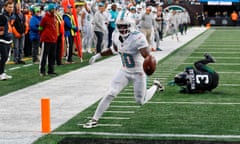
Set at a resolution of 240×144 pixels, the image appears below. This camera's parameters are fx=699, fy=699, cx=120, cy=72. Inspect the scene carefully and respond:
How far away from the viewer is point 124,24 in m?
9.48

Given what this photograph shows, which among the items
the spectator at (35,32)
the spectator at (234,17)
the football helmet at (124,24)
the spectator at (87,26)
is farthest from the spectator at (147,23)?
the spectator at (234,17)

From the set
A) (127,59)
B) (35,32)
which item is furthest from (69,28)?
(127,59)

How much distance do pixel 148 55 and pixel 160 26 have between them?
21557 millimetres

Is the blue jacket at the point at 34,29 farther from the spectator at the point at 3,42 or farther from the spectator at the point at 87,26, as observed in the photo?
the spectator at the point at 87,26

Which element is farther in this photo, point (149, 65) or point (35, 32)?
point (35, 32)

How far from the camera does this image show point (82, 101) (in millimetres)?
12352

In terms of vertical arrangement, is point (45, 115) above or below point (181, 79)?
above

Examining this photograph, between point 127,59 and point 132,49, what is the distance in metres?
0.20

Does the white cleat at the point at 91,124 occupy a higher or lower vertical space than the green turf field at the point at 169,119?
higher

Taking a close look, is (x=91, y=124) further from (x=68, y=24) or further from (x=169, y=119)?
(x=68, y=24)

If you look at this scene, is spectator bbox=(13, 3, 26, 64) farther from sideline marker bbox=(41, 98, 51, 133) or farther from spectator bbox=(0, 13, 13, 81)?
sideline marker bbox=(41, 98, 51, 133)

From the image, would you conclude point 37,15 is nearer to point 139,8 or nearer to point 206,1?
point 139,8

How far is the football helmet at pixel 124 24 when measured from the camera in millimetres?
9469

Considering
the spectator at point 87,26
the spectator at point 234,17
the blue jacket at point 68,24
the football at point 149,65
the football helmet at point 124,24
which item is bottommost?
the spectator at point 234,17
